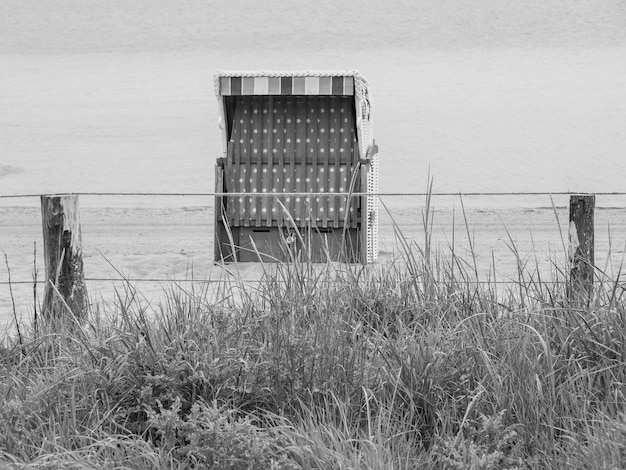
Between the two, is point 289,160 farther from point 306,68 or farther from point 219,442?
point 306,68

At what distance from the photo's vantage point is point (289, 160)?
8.77m

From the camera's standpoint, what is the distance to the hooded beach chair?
8.52m

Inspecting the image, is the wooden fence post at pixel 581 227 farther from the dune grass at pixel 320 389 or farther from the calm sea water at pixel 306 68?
the calm sea water at pixel 306 68

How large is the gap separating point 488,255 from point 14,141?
15314 mm

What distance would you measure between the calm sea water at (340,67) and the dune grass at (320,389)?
40.8 ft

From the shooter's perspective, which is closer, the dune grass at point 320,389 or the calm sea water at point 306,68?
the dune grass at point 320,389

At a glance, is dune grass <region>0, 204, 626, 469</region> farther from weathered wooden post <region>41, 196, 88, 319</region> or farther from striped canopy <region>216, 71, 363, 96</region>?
striped canopy <region>216, 71, 363, 96</region>

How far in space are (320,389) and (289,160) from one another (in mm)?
5679

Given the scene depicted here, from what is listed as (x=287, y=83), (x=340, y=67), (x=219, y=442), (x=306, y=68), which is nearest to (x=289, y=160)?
(x=287, y=83)

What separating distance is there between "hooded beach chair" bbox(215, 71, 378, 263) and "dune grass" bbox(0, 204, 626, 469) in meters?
4.73

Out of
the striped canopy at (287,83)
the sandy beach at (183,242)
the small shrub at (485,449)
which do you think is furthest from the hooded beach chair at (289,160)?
the small shrub at (485,449)

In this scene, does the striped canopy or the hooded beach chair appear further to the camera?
the hooded beach chair

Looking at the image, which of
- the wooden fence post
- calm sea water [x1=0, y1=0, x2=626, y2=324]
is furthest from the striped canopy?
the wooden fence post

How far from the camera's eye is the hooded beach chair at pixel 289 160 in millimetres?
8516
